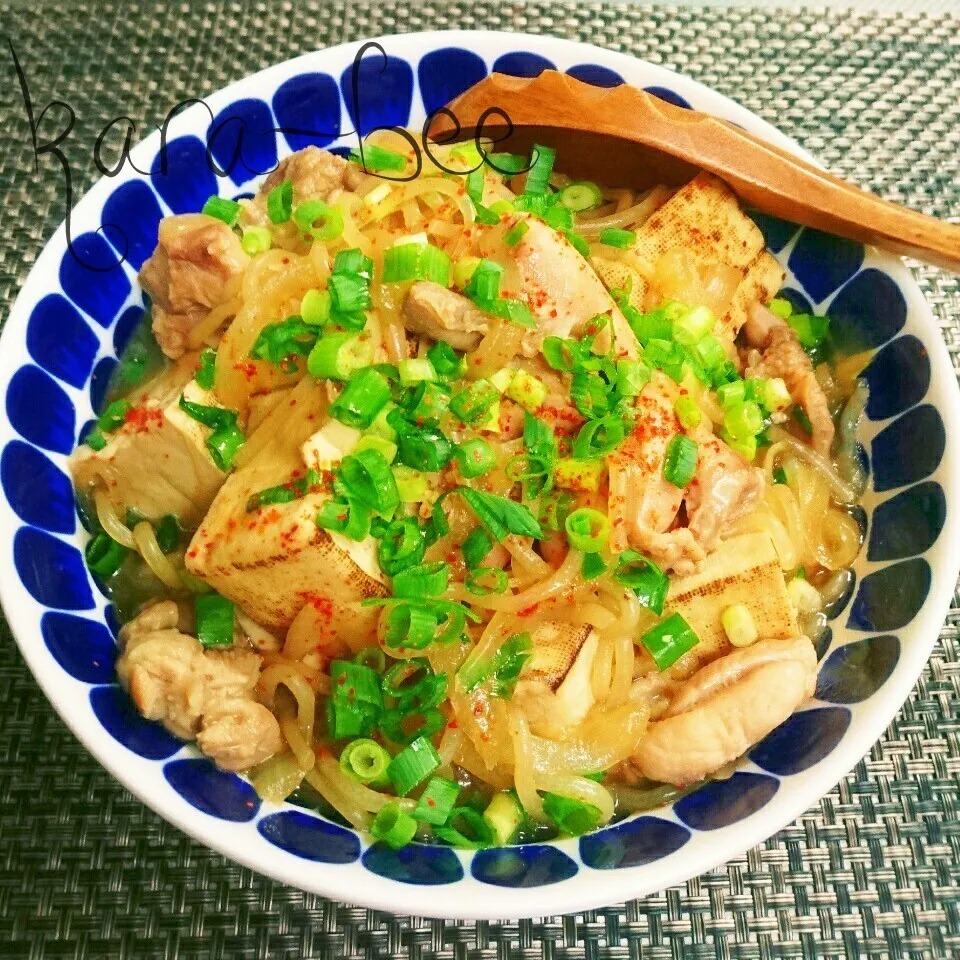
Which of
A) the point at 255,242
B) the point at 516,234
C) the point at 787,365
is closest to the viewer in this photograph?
the point at 516,234

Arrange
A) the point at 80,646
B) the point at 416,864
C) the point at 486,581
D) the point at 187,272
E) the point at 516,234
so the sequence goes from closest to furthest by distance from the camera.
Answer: the point at 416,864 < the point at 80,646 < the point at 486,581 < the point at 516,234 < the point at 187,272

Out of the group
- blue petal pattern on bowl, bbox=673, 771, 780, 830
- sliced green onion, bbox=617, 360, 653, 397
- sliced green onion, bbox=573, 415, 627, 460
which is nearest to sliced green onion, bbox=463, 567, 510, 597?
sliced green onion, bbox=573, 415, 627, 460

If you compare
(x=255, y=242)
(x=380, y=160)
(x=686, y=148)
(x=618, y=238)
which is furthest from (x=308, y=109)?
(x=686, y=148)

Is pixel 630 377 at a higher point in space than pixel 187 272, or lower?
lower

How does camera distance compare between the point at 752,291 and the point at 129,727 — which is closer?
the point at 129,727

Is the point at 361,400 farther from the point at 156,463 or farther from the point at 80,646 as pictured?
the point at 80,646

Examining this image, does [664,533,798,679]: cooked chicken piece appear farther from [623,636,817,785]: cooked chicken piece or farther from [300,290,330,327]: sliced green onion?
[300,290,330,327]: sliced green onion
